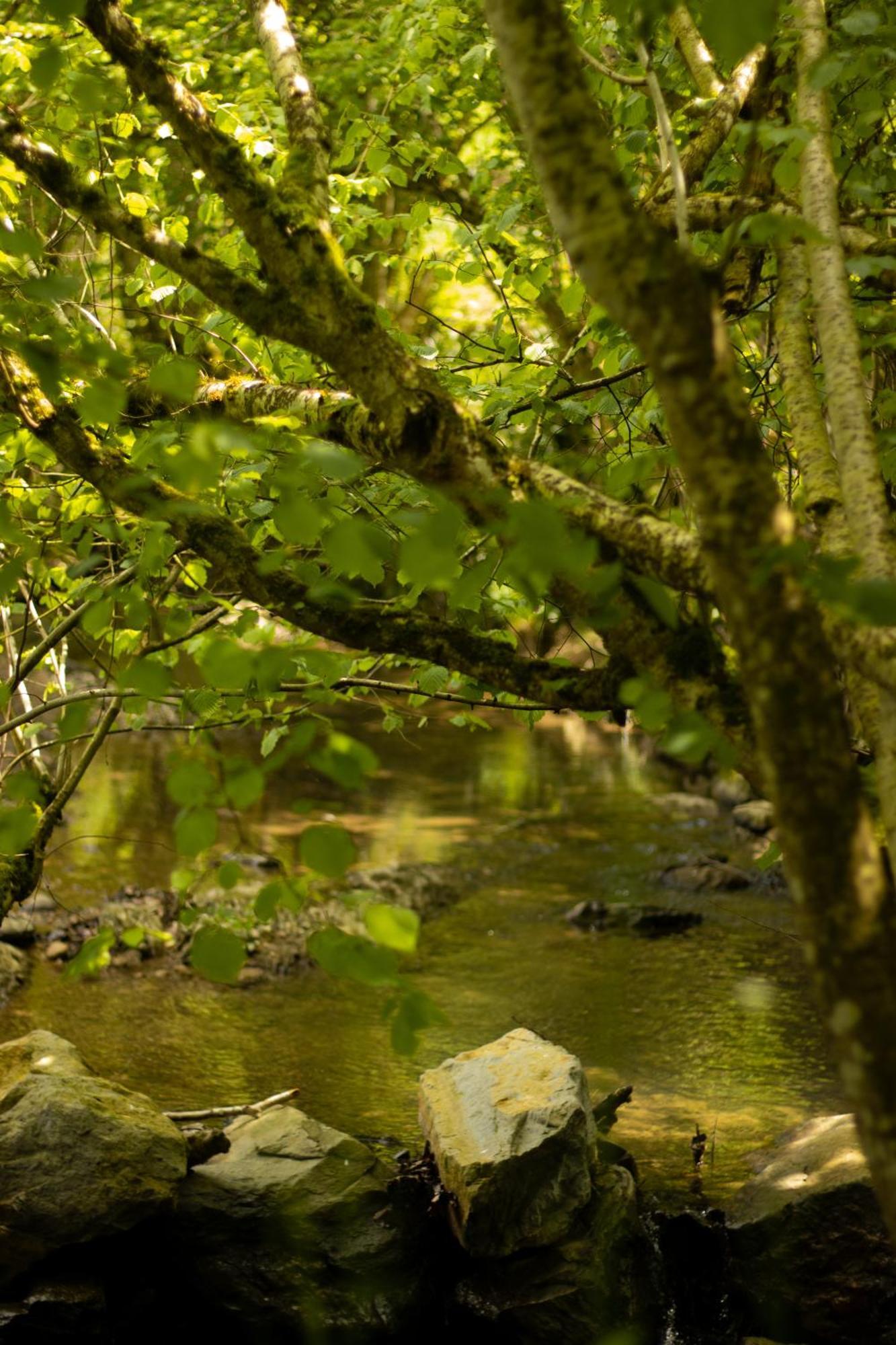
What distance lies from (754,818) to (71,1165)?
9.53 meters

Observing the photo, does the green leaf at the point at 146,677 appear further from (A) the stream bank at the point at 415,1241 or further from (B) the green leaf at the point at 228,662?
(A) the stream bank at the point at 415,1241

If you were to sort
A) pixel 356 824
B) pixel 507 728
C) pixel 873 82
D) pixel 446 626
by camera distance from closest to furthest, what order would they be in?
1. pixel 446 626
2. pixel 873 82
3. pixel 356 824
4. pixel 507 728

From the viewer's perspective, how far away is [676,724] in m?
1.81

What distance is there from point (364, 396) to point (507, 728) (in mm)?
17613

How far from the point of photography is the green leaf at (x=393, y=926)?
1734mm

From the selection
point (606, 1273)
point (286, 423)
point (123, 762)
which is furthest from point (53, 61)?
point (123, 762)

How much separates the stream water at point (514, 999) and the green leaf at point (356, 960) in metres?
2.06

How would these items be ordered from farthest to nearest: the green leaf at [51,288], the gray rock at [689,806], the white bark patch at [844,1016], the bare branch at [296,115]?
1. the gray rock at [689,806]
2. the bare branch at [296,115]
3. the green leaf at [51,288]
4. the white bark patch at [844,1016]

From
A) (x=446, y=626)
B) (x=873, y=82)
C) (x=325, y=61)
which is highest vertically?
(x=325, y=61)

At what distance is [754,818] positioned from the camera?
41.7 feet

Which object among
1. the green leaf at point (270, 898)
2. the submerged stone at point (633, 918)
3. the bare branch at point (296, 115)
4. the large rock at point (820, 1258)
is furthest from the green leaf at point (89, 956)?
the submerged stone at point (633, 918)

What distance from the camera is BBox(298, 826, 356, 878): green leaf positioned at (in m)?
1.71

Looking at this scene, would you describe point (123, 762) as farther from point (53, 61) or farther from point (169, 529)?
point (53, 61)

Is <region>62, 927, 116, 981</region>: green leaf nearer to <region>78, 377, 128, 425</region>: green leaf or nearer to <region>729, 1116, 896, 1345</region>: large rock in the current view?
<region>78, 377, 128, 425</region>: green leaf
